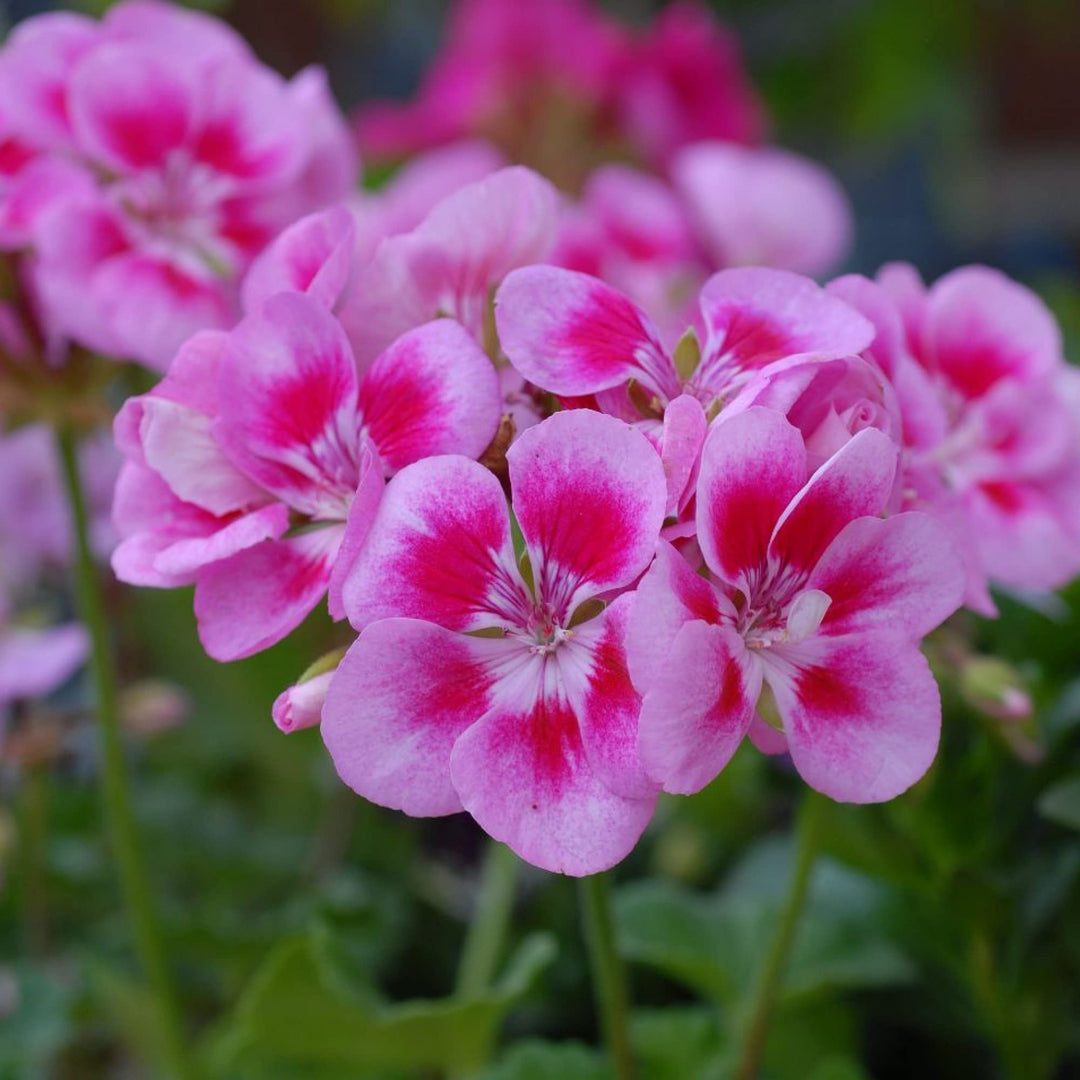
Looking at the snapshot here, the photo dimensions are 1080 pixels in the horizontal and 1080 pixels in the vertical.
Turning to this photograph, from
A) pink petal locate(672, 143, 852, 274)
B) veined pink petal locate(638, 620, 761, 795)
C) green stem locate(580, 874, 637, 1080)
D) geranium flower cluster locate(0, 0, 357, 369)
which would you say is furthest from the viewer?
pink petal locate(672, 143, 852, 274)

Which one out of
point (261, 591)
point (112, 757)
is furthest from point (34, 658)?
point (261, 591)

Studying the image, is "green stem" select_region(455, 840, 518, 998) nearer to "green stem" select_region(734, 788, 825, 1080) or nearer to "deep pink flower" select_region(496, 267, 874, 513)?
"green stem" select_region(734, 788, 825, 1080)

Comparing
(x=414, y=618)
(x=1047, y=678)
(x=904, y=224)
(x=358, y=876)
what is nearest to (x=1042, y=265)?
(x=904, y=224)

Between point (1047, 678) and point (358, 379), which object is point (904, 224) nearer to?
point (1047, 678)

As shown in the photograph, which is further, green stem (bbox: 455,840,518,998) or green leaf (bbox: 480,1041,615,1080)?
green stem (bbox: 455,840,518,998)

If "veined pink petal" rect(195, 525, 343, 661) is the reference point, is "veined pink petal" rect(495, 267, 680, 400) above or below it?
above

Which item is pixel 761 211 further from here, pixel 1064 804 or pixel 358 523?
pixel 358 523

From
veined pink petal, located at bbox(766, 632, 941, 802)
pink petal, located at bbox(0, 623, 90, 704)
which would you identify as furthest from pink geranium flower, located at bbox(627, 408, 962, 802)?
pink petal, located at bbox(0, 623, 90, 704)
